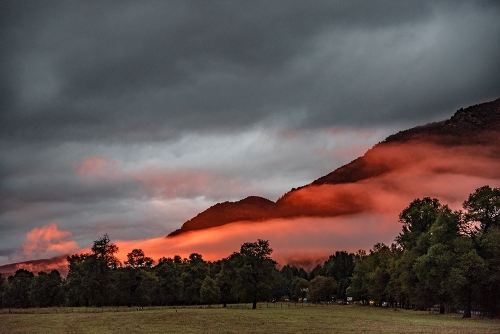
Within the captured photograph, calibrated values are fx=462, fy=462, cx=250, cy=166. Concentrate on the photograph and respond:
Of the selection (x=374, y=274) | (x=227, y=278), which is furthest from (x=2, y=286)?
(x=374, y=274)

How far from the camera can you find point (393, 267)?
127188 millimetres

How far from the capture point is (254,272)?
13038 centimetres

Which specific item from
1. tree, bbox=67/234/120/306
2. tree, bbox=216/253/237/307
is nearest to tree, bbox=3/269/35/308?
tree, bbox=67/234/120/306

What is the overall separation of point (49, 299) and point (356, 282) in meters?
108

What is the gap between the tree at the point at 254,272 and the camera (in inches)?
5069

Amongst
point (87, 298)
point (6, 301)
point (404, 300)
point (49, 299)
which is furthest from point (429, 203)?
point (6, 301)

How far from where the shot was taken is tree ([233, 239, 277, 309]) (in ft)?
422

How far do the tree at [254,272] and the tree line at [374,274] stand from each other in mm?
280

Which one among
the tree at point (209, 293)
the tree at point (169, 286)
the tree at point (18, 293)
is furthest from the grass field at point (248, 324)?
the tree at point (18, 293)

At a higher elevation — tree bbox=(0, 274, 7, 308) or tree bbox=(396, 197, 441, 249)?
tree bbox=(396, 197, 441, 249)

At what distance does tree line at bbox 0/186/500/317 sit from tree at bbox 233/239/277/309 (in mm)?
280

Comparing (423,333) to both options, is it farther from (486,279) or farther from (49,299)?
(49,299)

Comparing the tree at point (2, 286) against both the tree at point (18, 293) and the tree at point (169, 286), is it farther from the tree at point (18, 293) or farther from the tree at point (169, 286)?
the tree at point (169, 286)

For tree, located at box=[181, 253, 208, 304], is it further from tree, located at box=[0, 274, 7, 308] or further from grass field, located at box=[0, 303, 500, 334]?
grass field, located at box=[0, 303, 500, 334]
